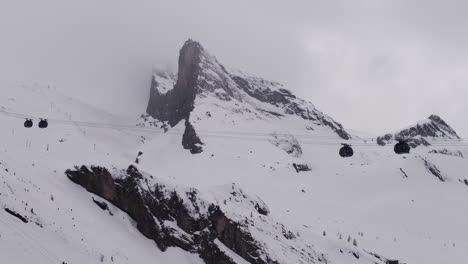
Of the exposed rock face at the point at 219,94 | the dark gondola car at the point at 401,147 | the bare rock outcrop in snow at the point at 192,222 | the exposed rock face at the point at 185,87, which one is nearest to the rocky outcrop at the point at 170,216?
the bare rock outcrop in snow at the point at 192,222

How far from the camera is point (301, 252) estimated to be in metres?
35.0

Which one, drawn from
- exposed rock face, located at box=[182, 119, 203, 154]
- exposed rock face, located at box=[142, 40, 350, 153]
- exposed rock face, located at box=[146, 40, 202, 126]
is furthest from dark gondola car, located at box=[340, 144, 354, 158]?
exposed rock face, located at box=[146, 40, 202, 126]

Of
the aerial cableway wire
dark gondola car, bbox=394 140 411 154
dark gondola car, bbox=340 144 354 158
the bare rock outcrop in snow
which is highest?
dark gondola car, bbox=394 140 411 154

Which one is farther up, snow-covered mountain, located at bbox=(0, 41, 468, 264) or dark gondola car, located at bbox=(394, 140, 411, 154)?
dark gondola car, located at bbox=(394, 140, 411, 154)

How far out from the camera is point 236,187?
41.4 m

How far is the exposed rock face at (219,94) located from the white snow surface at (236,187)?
297 centimetres

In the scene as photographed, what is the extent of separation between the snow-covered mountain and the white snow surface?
0.15 m

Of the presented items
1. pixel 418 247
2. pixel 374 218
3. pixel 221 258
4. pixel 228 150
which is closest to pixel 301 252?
pixel 221 258

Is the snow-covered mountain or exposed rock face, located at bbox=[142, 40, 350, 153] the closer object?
the snow-covered mountain

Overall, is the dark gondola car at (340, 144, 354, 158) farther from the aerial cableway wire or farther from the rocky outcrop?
the aerial cableway wire

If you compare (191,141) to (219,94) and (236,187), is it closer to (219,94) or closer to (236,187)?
(219,94)

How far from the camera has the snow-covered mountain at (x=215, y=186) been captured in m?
28.4

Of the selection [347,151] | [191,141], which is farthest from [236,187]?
[191,141]

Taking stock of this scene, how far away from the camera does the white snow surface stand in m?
25.9
